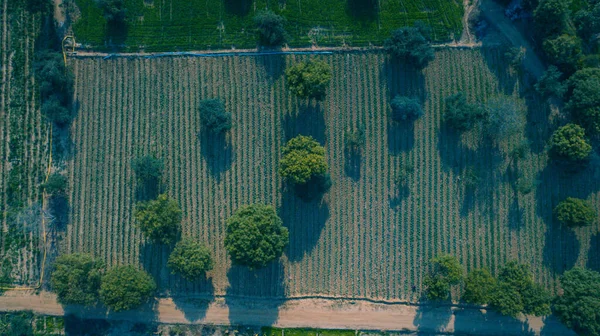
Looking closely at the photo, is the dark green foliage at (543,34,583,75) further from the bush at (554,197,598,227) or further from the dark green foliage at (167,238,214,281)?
the dark green foliage at (167,238,214,281)

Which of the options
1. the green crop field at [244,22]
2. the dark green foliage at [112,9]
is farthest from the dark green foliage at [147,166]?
the dark green foliage at [112,9]

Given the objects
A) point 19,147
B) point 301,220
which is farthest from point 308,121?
point 19,147

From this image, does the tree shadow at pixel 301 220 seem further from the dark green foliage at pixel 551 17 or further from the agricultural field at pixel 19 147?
the dark green foliage at pixel 551 17

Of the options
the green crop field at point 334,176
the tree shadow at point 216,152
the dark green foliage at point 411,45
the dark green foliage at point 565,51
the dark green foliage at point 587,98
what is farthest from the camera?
the tree shadow at point 216,152

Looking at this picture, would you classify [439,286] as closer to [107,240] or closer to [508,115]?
[508,115]

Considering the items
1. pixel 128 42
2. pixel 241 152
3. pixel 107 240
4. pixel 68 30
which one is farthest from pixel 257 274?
pixel 68 30

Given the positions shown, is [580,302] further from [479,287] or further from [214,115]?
[214,115]

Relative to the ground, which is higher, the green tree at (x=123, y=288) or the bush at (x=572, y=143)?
the bush at (x=572, y=143)
